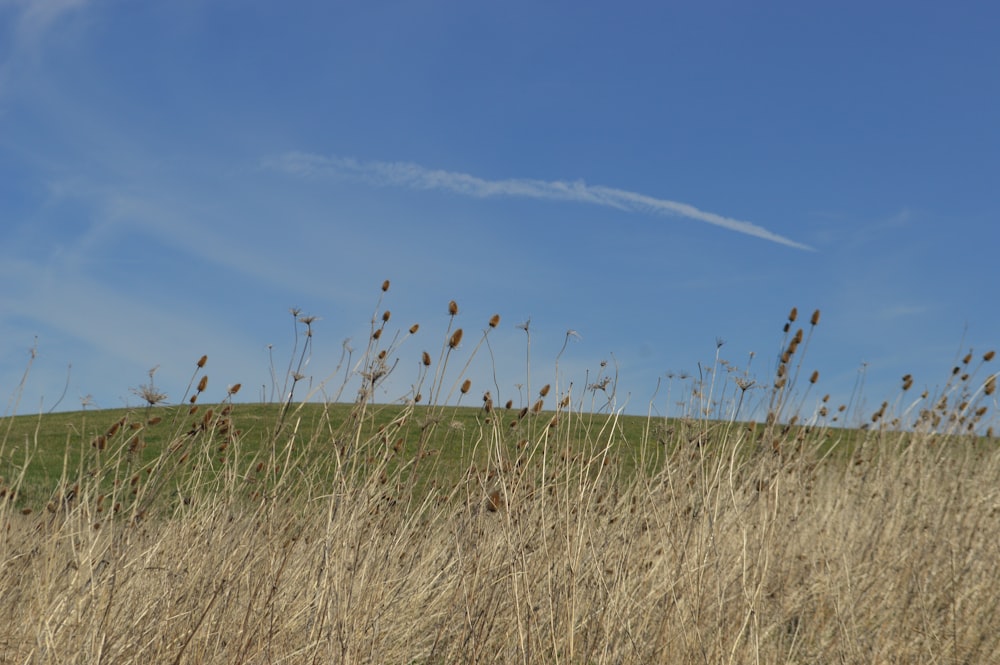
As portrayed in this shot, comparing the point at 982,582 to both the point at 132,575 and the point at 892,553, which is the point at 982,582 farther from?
the point at 132,575

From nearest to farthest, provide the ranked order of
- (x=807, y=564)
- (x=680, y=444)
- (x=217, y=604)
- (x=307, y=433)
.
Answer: (x=217, y=604) < (x=680, y=444) < (x=807, y=564) < (x=307, y=433)

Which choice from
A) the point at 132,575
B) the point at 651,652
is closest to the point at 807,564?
the point at 651,652

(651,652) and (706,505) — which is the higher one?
(706,505)

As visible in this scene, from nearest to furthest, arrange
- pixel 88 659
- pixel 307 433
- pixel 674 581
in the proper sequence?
pixel 88 659, pixel 674 581, pixel 307 433

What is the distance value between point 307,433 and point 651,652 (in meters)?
12.3

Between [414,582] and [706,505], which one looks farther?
[414,582]

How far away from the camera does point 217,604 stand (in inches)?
140

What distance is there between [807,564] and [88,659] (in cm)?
393

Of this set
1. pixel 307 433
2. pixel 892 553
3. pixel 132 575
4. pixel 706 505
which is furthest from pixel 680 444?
pixel 307 433

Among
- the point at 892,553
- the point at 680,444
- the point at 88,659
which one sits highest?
the point at 680,444

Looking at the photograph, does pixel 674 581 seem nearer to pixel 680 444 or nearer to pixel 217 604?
pixel 680 444

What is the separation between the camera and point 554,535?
344 centimetres

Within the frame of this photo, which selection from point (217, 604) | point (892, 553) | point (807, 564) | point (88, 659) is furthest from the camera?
point (892, 553)

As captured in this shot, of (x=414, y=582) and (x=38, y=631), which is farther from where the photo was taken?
(x=414, y=582)
